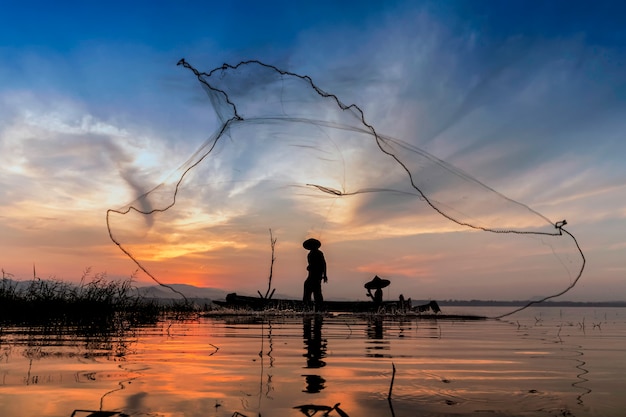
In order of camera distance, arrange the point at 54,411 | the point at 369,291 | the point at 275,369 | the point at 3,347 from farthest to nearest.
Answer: the point at 369,291 < the point at 3,347 < the point at 275,369 < the point at 54,411

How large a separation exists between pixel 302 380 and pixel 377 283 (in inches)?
909

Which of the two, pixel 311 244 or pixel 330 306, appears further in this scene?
pixel 330 306

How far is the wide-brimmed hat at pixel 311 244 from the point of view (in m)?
24.2

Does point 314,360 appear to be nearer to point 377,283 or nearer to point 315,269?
point 315,269

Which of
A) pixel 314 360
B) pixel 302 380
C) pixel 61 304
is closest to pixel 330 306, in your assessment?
pixel 61 304

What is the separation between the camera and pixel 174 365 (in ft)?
20.4

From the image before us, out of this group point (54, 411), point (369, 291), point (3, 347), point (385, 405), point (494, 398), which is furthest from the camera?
point (369, 291)

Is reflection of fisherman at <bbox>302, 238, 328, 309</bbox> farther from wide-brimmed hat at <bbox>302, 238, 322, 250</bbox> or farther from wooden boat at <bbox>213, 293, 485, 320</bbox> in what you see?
wooden boat at <bbox>213, 293, 485, 320</bbox>

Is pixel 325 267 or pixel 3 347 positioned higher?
pixel 325 267

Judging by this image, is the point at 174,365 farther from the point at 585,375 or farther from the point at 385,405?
the point at 585,375

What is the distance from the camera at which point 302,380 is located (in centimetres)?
509

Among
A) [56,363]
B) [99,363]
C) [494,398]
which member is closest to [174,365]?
[99,363]

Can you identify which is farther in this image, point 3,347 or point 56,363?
point 3,347

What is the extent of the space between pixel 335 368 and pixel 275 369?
67cm
